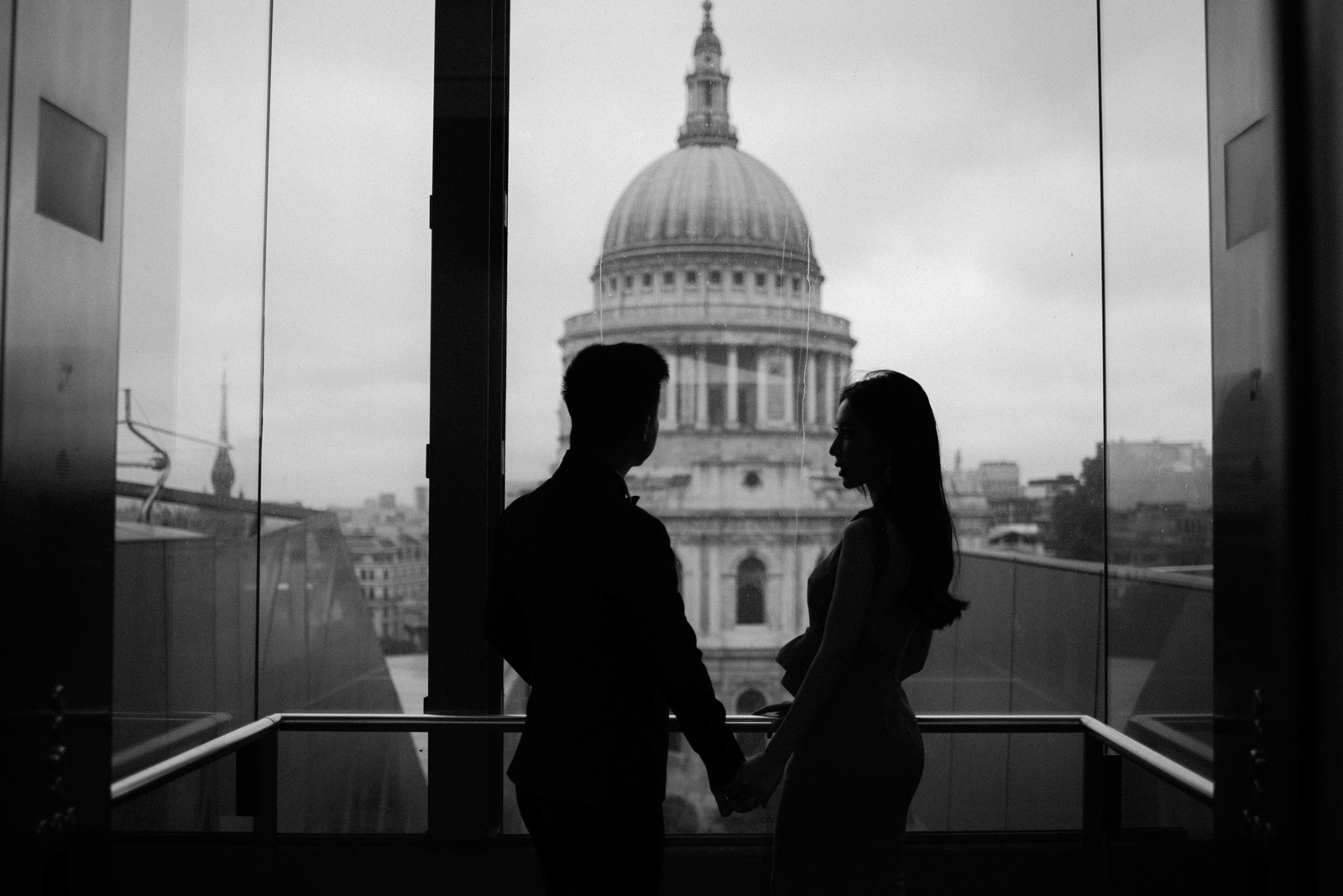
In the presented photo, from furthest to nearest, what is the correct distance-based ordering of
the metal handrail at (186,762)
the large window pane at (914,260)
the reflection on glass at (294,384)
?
the large window pane at (914,260), the reflection on glass at (294,384), the metal handrail at (186,762)

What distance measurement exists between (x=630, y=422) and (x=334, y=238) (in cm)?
198

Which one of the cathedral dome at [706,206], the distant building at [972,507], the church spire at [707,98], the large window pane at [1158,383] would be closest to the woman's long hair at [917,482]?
the large window pane at [1158,383]

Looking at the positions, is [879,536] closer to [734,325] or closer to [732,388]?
[734,325]

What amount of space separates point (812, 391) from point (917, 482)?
8.16 feet

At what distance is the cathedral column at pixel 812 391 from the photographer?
416cm

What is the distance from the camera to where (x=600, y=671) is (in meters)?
1.77

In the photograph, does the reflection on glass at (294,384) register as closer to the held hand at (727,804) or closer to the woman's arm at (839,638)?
the held hand at (727,804)

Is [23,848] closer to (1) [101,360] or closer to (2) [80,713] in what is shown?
(2) [80,713]

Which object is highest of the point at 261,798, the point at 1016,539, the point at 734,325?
the point at 734,325

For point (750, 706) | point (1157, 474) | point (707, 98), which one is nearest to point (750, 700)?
point (750, 706)

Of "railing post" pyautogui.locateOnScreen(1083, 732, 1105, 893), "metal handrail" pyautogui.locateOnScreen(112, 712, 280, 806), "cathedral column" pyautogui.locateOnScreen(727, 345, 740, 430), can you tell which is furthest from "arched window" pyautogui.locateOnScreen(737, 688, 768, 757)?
"metal handrail" pyautogui.locateOnScreen(112, 712, 280, 806)

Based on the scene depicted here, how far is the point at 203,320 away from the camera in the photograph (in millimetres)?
2961

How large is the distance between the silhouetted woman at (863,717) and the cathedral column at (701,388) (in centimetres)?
270

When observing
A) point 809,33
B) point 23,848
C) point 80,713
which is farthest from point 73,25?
point 809,33
